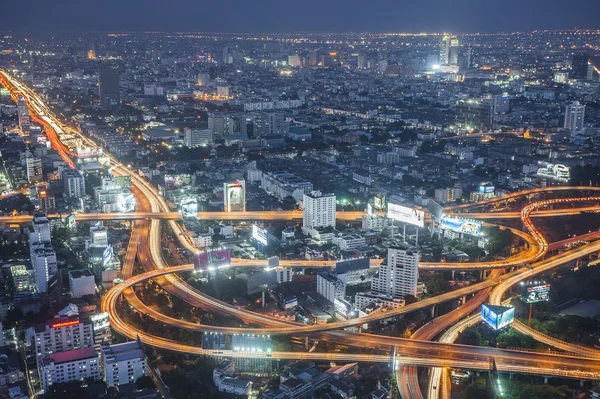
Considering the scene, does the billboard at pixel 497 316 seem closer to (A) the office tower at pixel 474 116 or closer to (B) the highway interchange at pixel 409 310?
(B) the highway interchange at pixel 409 310

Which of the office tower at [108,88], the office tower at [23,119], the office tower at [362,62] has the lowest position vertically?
the office tower at [23,119]

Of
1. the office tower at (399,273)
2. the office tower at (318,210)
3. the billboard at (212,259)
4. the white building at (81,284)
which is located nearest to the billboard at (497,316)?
the office tower at (399,273)

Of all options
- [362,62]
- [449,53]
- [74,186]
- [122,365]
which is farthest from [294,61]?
[122,365]

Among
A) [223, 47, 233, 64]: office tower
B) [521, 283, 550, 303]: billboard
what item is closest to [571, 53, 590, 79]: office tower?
[223, 47, 233, 64]: office tower

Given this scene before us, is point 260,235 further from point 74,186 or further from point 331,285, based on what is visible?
point 74,186

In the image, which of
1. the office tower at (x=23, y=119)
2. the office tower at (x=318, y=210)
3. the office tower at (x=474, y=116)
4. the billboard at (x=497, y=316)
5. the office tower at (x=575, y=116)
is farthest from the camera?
the office tower at (x=474, y=116)

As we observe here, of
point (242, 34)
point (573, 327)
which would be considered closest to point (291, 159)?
point (573, 327)
